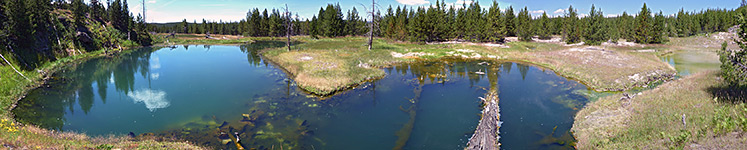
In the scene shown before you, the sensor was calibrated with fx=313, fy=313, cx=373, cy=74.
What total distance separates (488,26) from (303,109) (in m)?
63.6

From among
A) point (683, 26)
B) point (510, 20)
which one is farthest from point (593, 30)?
point (683, 26)

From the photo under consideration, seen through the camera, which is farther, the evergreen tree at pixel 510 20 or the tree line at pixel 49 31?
the evergreen tree at pixel 510 20

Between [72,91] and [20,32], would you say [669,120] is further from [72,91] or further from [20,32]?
[20,32]

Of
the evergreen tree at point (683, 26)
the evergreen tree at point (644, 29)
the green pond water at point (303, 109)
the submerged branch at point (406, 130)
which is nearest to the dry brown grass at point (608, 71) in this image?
the green pond water at point (303, 109)

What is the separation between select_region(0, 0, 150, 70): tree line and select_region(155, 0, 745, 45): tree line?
115ft

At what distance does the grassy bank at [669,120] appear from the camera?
10156 mm

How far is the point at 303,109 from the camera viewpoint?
2023 centimetres

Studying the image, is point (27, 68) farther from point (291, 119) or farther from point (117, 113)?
point (291, 119)

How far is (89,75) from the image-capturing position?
32.9 metres

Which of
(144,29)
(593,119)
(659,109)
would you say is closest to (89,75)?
(593,119)

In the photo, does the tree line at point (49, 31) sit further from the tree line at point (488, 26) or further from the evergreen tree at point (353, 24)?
the evergreen tree at point (353, 24)

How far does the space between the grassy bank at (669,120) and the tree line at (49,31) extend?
46087 mm

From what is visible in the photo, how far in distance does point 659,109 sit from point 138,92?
113 feet

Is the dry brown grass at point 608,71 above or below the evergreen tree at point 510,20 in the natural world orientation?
below
